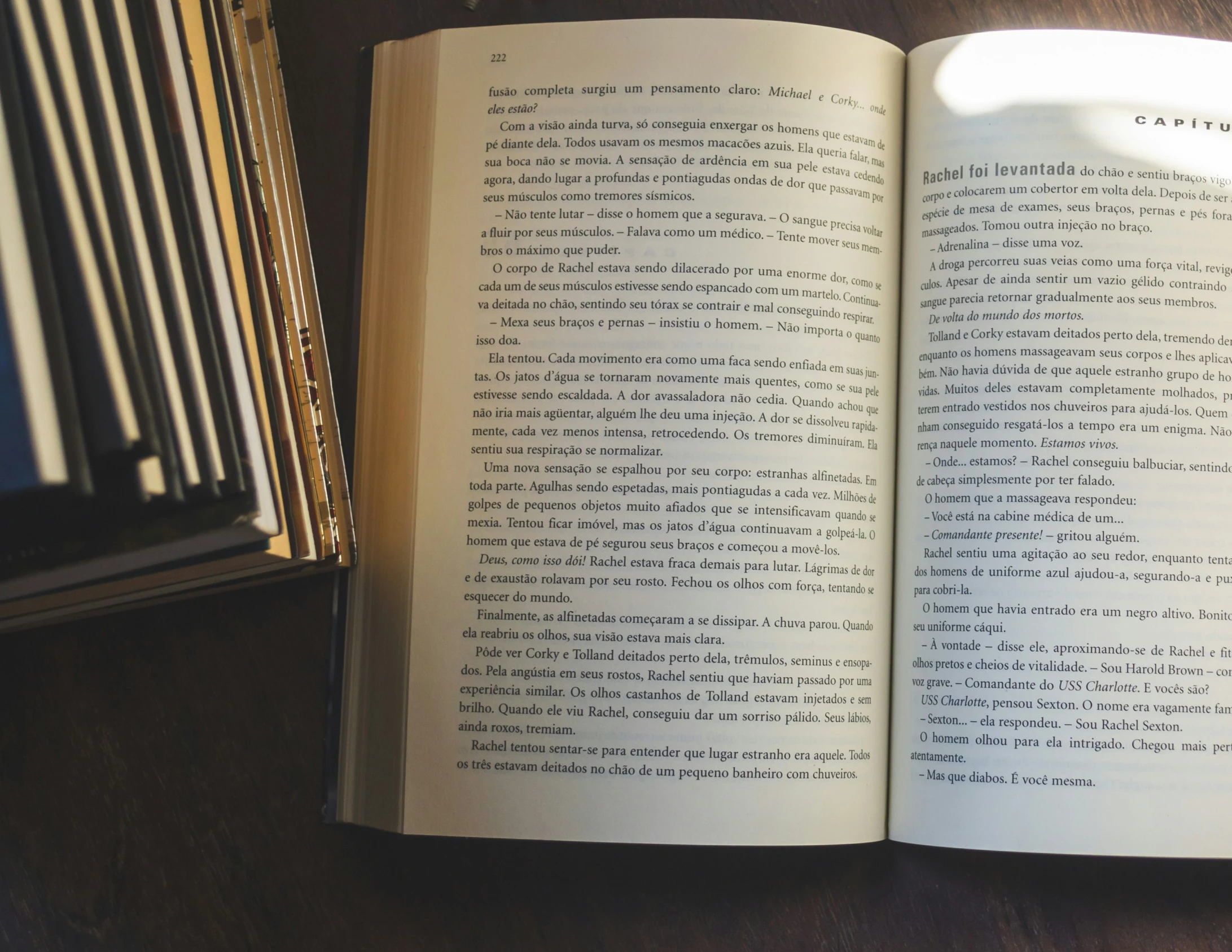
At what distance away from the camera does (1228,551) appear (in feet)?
1.78

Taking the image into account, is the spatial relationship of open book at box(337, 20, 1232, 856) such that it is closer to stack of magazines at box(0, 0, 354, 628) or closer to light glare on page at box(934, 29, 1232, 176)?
light glare on page at box(934, 29, 1232, 176)

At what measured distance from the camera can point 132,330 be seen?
0.37m

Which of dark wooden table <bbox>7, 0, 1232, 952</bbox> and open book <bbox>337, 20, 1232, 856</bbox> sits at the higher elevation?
open book <bbox>337, 20, 1232, 856</bbox>

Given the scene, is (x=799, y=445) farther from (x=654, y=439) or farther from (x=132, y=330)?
(x=132, y=330)

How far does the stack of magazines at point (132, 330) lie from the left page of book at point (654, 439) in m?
0.11

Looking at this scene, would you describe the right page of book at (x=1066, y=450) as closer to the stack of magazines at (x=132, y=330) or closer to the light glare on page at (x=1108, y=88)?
the light glare on page at (x=1108, y=88)

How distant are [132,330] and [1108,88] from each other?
0.59 meters

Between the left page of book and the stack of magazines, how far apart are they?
0.11 metres

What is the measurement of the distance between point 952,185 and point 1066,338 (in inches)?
4.8

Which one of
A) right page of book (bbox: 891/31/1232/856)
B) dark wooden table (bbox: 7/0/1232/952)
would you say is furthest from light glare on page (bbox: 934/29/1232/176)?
dark wooden table (bbox: 7/0/1232/952)

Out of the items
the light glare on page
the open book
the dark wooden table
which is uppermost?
the light glare on page

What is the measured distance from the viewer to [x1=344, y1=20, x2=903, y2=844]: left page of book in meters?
0.53

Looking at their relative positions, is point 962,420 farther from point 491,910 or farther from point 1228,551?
point 491,910

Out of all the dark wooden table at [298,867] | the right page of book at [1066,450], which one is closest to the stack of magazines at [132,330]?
the dark wooden table at [298,867]
